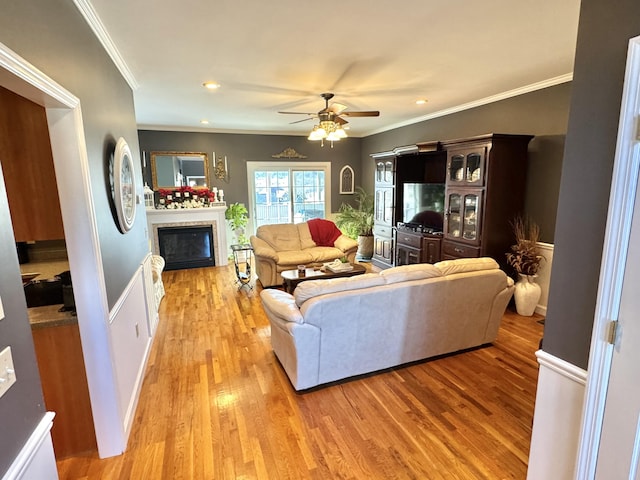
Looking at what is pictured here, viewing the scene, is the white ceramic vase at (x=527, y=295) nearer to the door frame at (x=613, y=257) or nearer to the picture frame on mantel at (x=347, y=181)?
the door frame at (x=613, y=257)

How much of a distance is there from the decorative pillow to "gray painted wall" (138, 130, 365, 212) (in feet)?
15.1

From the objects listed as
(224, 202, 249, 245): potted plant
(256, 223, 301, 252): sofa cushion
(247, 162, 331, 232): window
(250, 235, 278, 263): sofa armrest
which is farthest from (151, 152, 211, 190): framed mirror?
(250, 235, 278, 263): sofa armrest

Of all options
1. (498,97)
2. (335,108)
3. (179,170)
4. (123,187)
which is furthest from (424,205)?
(179,170)

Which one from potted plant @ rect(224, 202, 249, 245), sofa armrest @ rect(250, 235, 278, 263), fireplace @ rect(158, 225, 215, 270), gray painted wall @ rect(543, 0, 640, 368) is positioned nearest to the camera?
gray painted wall @ rect(543, 0, 640, 368)

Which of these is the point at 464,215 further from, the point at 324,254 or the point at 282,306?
the point at 282,306

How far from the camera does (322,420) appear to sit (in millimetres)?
2281

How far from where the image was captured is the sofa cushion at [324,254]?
16.6ft

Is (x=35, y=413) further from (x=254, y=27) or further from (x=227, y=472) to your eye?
(x=254, y=27)

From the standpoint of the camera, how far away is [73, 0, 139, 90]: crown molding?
1892 mm

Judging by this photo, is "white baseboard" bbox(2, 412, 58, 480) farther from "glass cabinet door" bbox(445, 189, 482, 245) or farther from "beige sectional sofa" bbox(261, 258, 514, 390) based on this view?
"glass cabinet door" bbox(445, 189, 482, 245)

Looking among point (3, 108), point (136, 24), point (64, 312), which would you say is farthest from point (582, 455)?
point (136, 24)

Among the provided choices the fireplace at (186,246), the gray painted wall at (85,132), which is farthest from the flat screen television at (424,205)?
the gray painted wall at (85,132)

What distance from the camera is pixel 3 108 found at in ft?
5.64

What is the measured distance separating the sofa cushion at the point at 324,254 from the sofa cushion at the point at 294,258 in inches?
3.5
